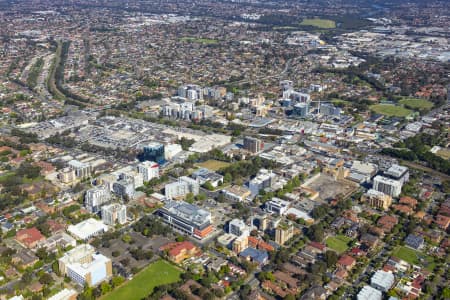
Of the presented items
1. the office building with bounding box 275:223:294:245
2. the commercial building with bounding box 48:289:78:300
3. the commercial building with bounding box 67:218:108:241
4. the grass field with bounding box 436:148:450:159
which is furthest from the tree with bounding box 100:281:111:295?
the grass field with bounding box 436:148:450:159

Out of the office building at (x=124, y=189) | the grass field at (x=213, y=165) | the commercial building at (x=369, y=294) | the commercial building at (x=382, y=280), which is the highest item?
the office building at (x=124, y=189)

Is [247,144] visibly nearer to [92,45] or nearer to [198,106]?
[198,106]

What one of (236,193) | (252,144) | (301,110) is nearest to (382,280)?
(236,193)

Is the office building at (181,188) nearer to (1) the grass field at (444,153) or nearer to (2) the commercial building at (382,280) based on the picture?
(2) the commercial building at (382,280)

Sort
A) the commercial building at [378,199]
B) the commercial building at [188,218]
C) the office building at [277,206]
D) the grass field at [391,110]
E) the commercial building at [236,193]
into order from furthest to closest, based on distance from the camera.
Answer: the grass field at [391,110] → the commercial building at [236,193] → the commercial building at [378,199] → the office building at [277,206] → the commercial building at [188,218]

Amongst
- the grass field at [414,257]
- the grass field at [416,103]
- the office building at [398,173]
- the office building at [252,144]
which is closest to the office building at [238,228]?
the grass field at [414,257]

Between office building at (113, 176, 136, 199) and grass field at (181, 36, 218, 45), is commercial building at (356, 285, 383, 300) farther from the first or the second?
grass field at (181, 36, 218, 45)

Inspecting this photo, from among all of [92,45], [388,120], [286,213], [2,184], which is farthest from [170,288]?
[92,45]
